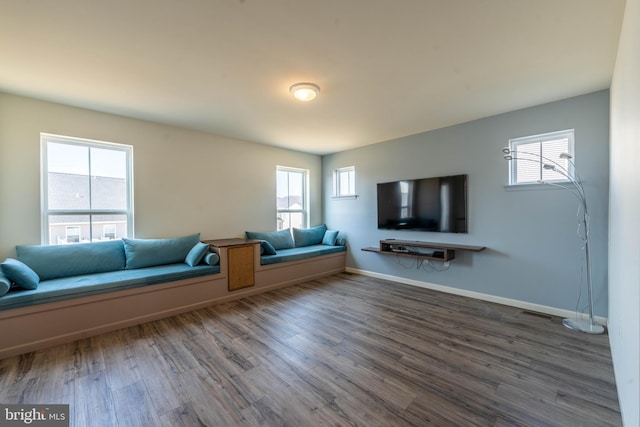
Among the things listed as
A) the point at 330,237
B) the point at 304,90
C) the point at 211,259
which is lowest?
the point at 211,259

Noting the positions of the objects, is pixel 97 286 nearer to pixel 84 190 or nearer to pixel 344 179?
pixel 84 190

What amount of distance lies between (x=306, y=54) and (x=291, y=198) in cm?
360

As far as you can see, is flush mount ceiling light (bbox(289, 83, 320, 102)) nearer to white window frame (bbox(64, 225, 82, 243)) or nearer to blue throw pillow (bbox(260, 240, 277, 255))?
blue throw pillow (bbox(260, 240, 277, 255))

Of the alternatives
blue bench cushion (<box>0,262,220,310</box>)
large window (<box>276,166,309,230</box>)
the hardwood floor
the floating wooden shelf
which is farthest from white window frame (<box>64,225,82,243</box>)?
the floating wooden shelf

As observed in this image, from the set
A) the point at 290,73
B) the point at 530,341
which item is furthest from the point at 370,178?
the point at 530,341

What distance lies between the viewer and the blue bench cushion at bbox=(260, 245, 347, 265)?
13.9ft

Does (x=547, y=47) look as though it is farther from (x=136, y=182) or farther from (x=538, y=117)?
(x=136, y=182)

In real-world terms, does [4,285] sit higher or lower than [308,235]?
lower

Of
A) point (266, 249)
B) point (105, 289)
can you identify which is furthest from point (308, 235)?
point (105, 289)

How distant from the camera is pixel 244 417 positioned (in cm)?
161

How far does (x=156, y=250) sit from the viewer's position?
3.48m

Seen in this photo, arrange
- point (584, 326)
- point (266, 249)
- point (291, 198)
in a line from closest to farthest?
point (584, 326) < point (266, 249) < point (291, 198)

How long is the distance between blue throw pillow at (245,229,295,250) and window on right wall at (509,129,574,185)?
3635mm

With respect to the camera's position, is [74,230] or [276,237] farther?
[276,237]
